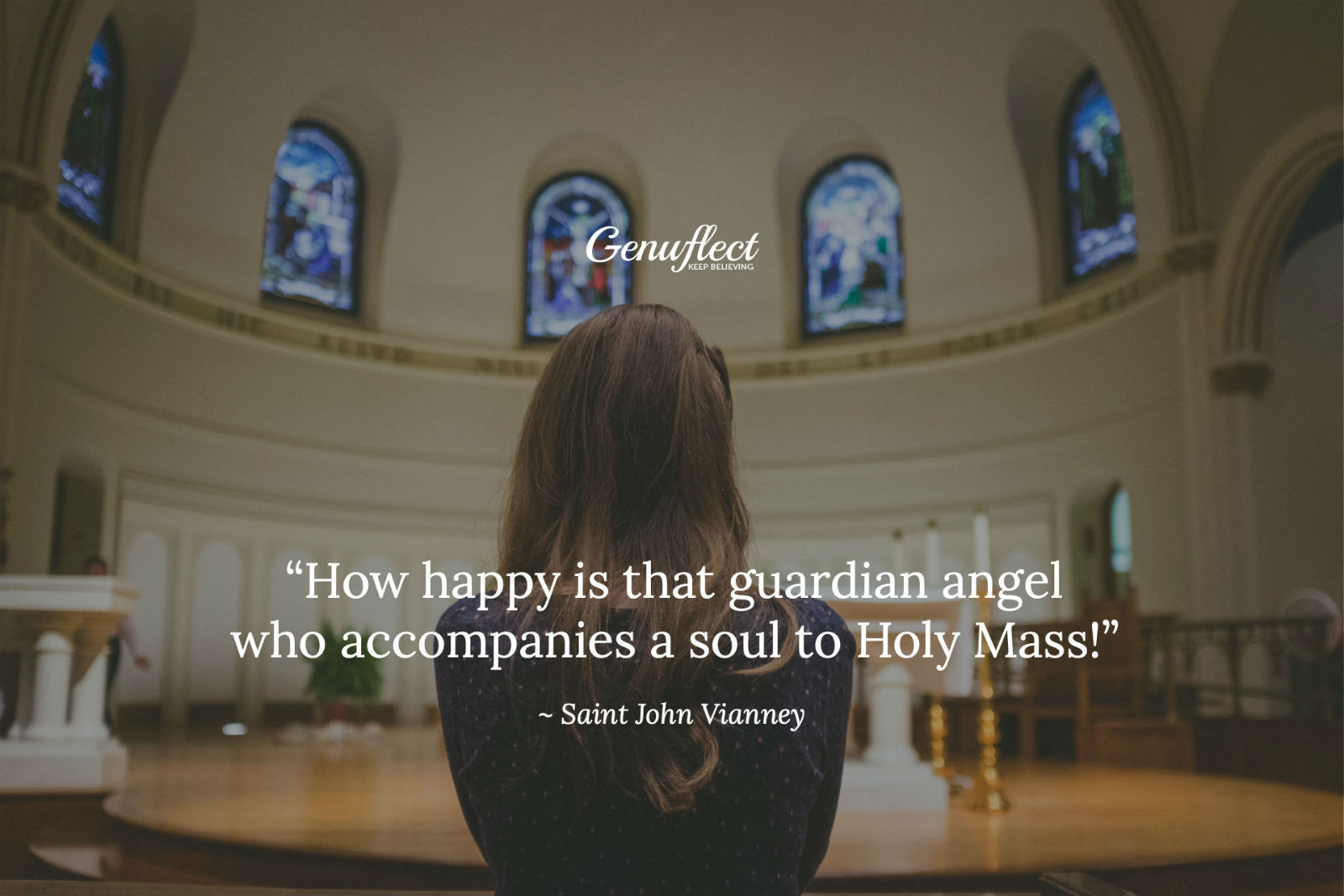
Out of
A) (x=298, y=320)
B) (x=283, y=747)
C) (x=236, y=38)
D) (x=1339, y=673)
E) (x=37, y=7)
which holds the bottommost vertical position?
(x=283, y=747)

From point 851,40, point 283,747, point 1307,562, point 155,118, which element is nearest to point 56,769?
point 283,747

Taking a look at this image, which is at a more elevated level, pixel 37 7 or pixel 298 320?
pixel 37 7

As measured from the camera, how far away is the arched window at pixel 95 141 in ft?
30.5

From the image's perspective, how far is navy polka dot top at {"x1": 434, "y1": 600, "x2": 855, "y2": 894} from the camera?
1.13m

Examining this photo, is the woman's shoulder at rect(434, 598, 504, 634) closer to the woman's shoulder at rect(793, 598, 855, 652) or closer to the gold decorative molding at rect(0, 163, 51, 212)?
the woman's shoulder at rect(793, 598, 855, 652)

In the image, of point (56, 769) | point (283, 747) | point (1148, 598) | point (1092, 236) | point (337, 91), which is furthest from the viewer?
point (337, 91)

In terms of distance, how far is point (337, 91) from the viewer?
11.8 meters

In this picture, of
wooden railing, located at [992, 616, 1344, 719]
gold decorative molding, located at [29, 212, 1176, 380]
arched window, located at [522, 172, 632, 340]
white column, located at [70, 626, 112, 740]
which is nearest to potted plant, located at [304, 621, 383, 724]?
gold decorative molding, located at [29, 212, 1176, 380]

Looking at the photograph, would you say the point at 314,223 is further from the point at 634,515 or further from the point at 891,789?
the point at 634,515

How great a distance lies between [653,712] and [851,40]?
11.3 m

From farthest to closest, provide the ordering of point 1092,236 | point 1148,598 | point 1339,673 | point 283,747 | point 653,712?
point 1092,236, point 1148,598, point 283,747, point 1339,673, point 653,712

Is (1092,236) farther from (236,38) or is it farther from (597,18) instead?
(236,38)

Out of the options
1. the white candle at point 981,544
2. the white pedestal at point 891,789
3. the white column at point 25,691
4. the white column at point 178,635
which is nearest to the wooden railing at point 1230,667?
the white pedestal at point 891,789

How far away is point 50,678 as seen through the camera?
522 centimetres
